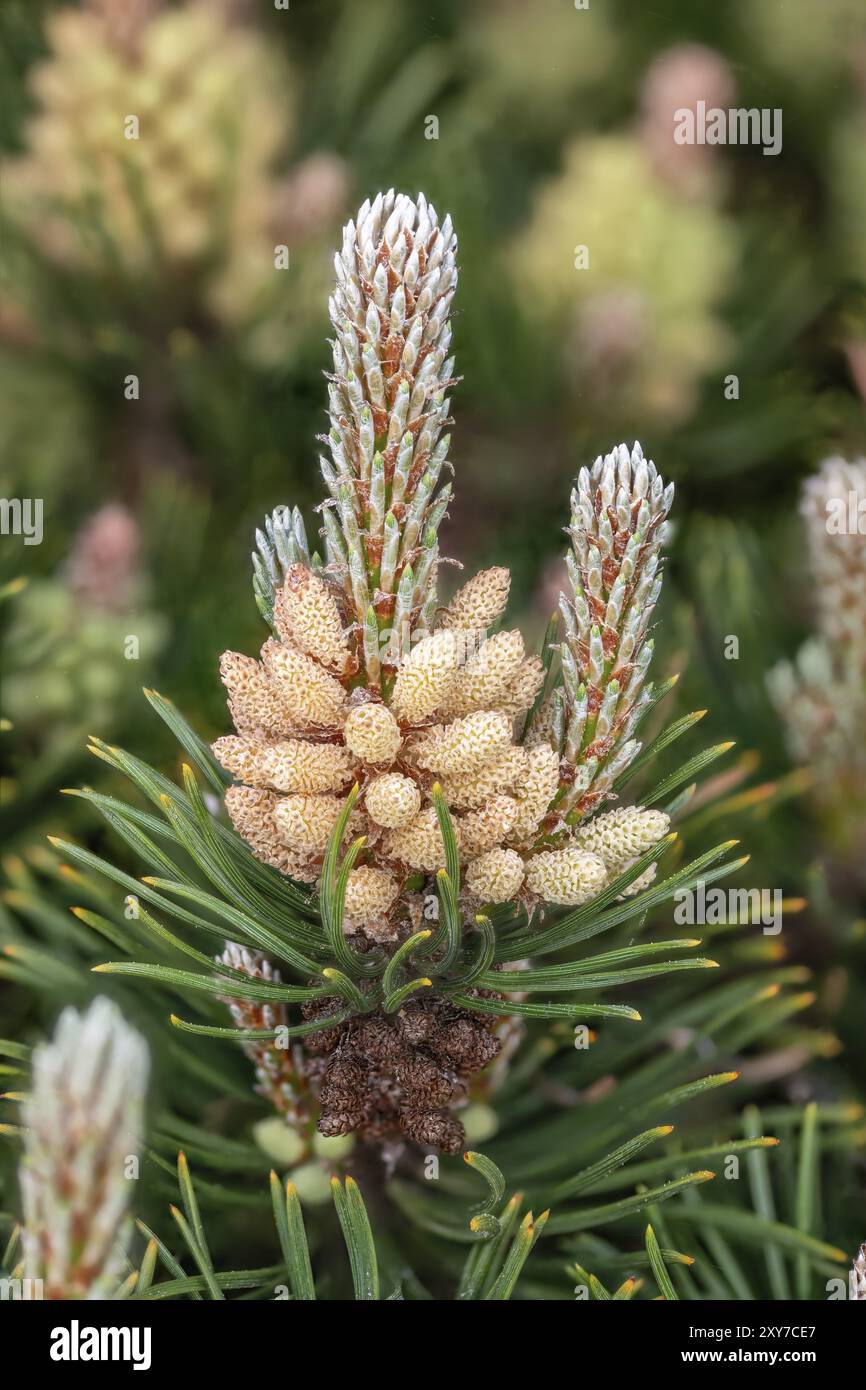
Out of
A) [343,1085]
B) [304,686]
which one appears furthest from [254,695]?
A: [343,1085]

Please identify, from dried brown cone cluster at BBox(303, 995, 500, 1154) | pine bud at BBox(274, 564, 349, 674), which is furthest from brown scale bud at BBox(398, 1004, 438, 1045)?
pine bud at BBox(274, 564, 349, 674)

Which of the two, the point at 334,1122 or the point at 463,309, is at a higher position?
the point at 463,309

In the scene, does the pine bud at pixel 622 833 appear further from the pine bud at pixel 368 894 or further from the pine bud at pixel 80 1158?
the pine bud at pixel 80 1158

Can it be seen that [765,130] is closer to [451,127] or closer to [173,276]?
[451,127]

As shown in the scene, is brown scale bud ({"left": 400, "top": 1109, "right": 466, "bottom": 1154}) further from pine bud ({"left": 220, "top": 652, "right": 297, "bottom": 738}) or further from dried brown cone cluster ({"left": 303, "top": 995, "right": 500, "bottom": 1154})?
pine bud ({"left": 220, "top": 652, "right": 297, "bottom": 738})

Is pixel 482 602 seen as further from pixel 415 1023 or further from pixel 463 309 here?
pixel 463 309

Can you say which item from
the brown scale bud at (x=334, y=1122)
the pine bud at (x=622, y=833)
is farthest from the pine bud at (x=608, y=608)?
the brown scale bud at (x=334, y=1122)
